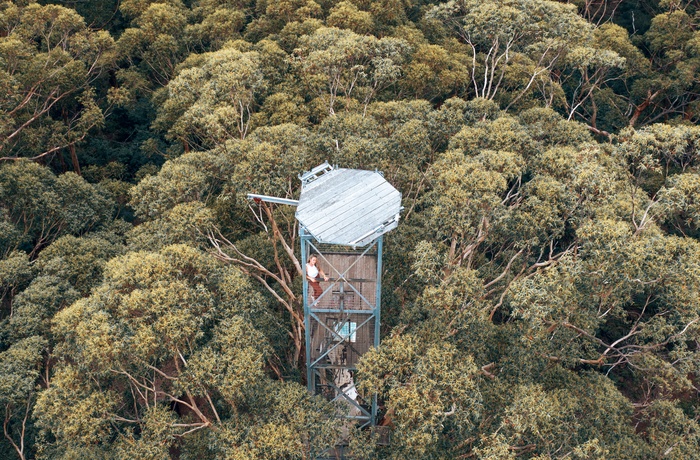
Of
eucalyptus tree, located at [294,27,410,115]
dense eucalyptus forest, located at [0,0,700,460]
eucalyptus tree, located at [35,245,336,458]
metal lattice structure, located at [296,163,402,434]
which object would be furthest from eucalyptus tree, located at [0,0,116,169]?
metal lattice structure, located at [296,163,402,434]

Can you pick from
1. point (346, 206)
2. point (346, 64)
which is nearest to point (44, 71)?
point (346, 64)

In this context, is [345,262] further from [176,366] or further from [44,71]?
[44,71]

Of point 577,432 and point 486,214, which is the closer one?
point 577,432

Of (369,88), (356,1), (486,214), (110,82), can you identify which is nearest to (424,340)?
(486,214)

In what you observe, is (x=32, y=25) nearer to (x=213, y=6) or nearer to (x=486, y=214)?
(x=213, y=6)

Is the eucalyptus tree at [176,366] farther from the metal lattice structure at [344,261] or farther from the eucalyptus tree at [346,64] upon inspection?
the eucalyptus tree at [346,64]

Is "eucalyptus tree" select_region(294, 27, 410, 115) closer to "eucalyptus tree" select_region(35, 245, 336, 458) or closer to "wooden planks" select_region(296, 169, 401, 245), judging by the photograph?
"wooden planks" select_region(296, 169, 401, 245)

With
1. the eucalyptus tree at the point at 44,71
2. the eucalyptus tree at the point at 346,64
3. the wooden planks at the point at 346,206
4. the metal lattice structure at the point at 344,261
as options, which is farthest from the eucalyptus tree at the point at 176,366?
the eucalyptus tree at the point at 44,71
